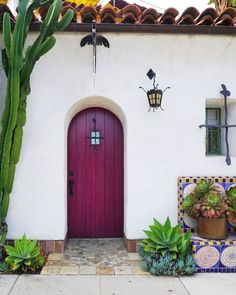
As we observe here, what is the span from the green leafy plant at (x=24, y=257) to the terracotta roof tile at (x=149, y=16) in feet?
10.8

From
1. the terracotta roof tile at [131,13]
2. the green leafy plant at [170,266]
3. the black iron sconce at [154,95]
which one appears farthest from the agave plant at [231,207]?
the terracotta roof tile at [131,13]

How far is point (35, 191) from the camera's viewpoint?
16.2 ft

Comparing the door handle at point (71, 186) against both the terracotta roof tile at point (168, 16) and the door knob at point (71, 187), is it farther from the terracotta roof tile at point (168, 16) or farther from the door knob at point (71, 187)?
the terracotta roof tile at point (168, 16)

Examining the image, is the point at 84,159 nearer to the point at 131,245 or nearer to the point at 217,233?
the point at 131,245

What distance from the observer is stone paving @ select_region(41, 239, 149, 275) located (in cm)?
432

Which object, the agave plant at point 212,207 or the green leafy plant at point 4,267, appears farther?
the agave plant at point 212,207

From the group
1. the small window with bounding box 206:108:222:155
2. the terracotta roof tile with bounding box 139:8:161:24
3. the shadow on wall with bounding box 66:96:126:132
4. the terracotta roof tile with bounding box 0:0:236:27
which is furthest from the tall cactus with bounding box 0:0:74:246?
the small window with bounding box 206:108:222:155

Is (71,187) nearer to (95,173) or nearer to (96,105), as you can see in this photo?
(95,173)

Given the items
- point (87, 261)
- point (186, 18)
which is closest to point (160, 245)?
point (87, 261)

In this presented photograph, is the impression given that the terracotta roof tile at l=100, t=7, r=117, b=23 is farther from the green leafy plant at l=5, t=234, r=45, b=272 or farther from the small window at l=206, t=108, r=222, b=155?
the green leafy plant at l=5, t=234, r=45, b=272

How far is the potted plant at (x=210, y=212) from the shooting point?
178 inches

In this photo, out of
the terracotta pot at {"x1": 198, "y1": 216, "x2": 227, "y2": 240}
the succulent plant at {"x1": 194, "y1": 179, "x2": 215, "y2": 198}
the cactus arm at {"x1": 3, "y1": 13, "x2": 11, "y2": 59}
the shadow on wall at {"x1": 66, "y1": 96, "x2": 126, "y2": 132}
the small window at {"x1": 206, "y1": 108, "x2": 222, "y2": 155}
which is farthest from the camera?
the small window at {"x1": 206, "y1": 108, "x2": 222, "y2": 155}

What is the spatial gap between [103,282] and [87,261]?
724 mm

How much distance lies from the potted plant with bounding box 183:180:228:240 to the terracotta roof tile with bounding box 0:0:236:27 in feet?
8.21
